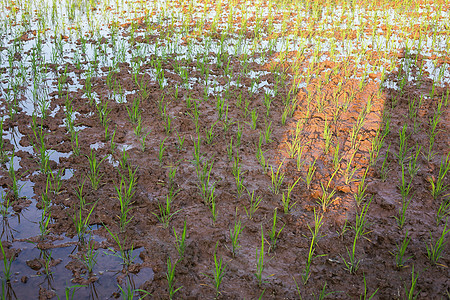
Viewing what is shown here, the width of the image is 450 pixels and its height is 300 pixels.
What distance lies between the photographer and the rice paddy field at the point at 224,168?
2518 mm

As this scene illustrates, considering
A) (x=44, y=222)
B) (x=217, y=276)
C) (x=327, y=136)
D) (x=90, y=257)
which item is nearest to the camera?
(x=217, y=276)

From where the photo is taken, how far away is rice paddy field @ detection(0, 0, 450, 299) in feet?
8.26

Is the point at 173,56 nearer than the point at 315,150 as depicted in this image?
No

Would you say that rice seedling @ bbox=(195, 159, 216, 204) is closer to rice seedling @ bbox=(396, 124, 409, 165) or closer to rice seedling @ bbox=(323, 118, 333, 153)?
rice seedling @ bbox=(323, 118, 333, 153)

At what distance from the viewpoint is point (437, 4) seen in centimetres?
903

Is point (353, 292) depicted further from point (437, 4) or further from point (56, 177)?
point (437, 4)

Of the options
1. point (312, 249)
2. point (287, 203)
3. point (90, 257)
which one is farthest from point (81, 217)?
point (312, 249)

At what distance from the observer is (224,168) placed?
3621 millimetres

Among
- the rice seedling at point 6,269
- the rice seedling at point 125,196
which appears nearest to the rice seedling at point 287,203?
the rice seedling at point 125,196

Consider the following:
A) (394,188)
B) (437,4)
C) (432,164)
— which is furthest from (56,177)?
(437,4)

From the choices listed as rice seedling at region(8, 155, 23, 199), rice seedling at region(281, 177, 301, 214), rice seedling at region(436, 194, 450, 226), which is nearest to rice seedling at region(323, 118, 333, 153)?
rice seedling at region(281, 177, 301, 214)

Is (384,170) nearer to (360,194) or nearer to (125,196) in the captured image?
(360,194)

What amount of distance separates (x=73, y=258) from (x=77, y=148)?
140cm

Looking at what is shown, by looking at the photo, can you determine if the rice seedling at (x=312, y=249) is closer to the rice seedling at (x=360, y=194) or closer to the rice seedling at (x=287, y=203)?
the rice seedling at (x=287, y=203)
